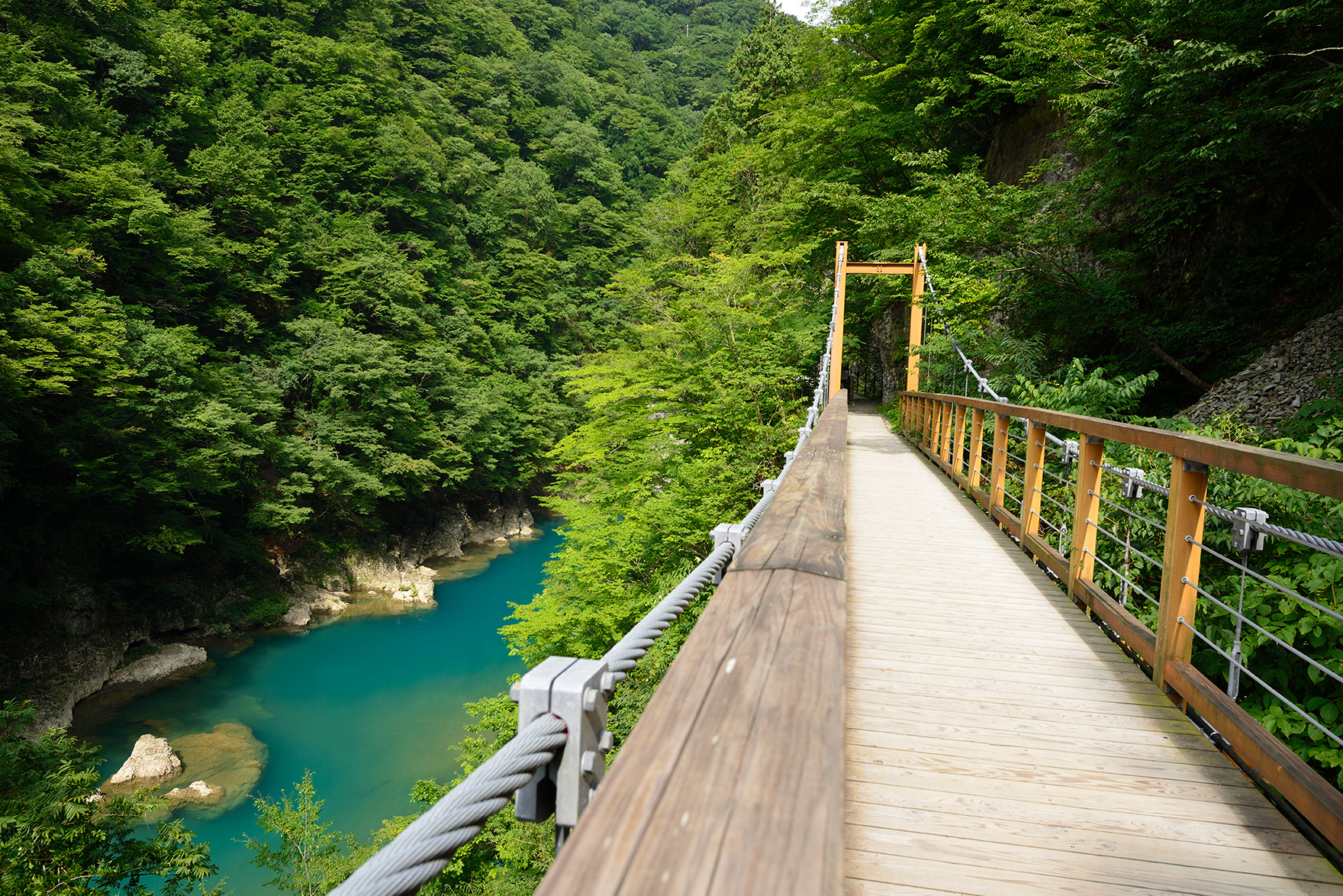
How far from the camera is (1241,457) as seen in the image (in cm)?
181

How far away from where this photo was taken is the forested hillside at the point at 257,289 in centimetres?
1323

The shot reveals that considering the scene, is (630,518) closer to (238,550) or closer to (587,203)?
(238,550)

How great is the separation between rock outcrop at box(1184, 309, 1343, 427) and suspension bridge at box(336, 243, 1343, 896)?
169cm

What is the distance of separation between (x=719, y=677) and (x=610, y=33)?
226 ft

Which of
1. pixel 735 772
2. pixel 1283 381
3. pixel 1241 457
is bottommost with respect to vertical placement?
pixel 735 772

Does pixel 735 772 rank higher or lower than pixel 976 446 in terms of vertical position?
higher

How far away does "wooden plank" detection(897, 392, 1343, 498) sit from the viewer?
4.94 feet

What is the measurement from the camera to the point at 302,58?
23.9 meters

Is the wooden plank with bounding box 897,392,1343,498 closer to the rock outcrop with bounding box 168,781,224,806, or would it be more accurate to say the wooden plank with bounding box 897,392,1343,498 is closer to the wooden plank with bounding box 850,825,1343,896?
the wooden plank with bounding box 850,825,1343,896

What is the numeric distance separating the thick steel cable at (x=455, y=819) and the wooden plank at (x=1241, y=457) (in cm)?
179

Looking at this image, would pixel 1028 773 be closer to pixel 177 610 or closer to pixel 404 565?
pixel 177 610

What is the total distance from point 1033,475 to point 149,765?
13.9 meters

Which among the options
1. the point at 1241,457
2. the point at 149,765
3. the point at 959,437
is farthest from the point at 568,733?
the point at 149,765

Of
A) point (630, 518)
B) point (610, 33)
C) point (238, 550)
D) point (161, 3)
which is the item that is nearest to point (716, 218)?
point (630, 518)
